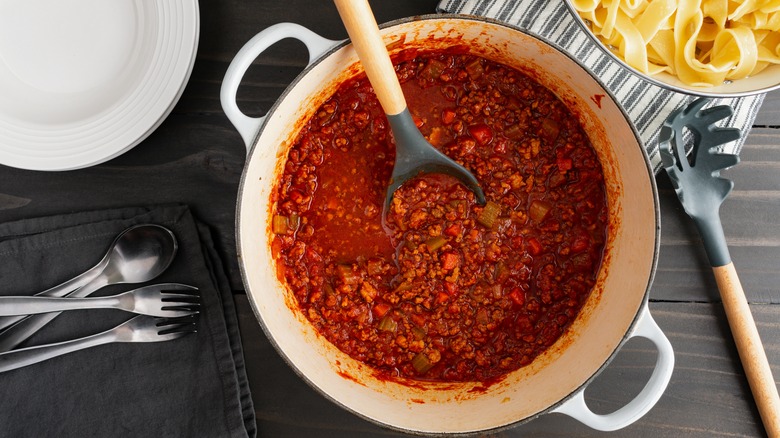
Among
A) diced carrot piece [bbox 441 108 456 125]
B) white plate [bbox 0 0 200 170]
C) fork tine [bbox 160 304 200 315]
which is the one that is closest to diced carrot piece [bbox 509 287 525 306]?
diced carrot piece [bbox 441 108 456 125]

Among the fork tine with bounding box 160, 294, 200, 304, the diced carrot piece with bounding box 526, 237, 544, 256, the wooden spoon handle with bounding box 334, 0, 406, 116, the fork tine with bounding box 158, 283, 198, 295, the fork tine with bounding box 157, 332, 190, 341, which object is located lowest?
the diced carrot piece with bounding box 526, 237, 544, 256

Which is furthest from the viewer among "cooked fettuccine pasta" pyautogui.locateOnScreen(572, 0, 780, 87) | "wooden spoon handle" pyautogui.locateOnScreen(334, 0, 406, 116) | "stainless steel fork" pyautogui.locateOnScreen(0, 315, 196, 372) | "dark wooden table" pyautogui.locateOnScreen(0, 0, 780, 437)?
"dark wooden table" pyautogui.locateOnScreen(0, 0, 780, 437)

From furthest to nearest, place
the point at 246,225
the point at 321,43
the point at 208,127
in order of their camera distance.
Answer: the point at 208,127
the point at 246,225
the point at 321,43

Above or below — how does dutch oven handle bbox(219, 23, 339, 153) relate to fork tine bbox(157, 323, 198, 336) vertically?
above

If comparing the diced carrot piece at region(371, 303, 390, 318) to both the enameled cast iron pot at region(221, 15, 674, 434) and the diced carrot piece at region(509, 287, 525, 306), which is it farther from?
the diced carrot piece at region(509, 287, 525, 306)

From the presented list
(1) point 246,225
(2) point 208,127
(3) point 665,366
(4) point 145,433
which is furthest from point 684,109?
(4) point 145,433

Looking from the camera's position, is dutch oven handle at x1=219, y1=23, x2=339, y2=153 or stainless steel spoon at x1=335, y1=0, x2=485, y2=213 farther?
dutch oven handle at x1=219, y1=23, x2=339, y2=153

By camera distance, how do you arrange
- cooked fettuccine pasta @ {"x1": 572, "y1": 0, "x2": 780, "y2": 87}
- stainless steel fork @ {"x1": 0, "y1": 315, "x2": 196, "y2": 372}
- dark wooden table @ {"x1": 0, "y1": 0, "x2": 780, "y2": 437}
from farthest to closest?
dark wooden table @ {"x1": 0, "y1": 0, "x2": 780, "y2": 437}
stainless steel fork @ {"x1": 0, "y1": 315, "x2": 196, "y2": 372}
cooked fettuccine pasta @ {"x1": 572, "y1": 0, "x2": 780, "y2": 87}

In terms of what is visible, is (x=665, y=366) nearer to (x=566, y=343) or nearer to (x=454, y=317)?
(x=566, y=343)
